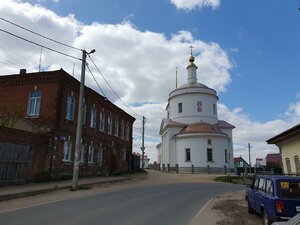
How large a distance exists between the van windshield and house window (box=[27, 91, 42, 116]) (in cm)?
2101

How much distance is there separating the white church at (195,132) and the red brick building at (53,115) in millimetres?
21854

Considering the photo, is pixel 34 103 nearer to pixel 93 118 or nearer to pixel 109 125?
pixel 93 118

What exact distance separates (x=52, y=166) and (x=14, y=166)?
3.76 m

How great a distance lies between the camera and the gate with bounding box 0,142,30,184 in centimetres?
1906

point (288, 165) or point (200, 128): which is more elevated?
point (200, 128)

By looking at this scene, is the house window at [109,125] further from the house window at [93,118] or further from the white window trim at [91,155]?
the white window trim at [91,155]

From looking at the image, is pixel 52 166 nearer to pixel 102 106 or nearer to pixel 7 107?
pixel 7 107

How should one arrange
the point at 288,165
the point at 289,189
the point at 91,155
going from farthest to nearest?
1. the point at 91,155
2. the point at 288,165
3. the point at 289,189

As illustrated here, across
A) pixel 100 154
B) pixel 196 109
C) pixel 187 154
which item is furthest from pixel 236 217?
pixel 196 109

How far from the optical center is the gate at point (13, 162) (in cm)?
1906

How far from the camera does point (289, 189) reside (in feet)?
28.0

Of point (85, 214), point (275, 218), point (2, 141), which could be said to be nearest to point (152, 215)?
point (85, 214)

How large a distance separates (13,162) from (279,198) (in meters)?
16.7

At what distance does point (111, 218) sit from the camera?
32.7 ft
